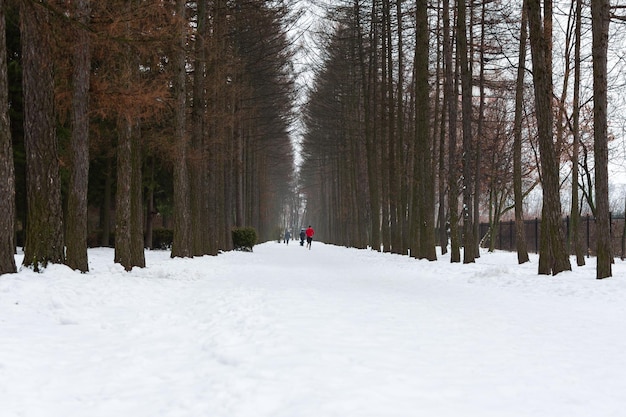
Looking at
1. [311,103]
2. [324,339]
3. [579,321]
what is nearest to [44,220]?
[324,339]

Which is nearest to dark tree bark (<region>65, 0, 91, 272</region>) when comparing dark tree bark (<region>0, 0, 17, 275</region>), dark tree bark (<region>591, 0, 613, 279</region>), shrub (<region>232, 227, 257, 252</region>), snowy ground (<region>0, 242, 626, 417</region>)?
snowy ground (<region>0, 242, 626, 417</region>)

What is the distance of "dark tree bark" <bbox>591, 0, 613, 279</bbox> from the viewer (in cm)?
1180

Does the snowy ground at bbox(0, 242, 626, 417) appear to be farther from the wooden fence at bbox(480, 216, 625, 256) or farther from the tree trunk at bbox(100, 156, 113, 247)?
the wooden fence at bbox(480, 216, 625, 256)

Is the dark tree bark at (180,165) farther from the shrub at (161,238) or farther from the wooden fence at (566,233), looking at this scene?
the wooden fence at (566,233)

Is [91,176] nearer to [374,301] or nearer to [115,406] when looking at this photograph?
[374,301]

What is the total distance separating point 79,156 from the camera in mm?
10977

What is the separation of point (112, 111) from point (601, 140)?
10.0 meters

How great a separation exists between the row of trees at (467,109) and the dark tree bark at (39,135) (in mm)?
10035

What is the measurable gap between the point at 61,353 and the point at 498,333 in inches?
178

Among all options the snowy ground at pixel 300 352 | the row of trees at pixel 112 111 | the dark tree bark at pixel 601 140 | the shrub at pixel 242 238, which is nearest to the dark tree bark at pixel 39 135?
the row of trees at pixel 112 111

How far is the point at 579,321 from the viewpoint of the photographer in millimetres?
7348

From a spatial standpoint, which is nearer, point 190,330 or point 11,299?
point 190,330

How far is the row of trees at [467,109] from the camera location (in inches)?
509

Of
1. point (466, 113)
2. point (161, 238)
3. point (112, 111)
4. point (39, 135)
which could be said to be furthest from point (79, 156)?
point (161, 238)
